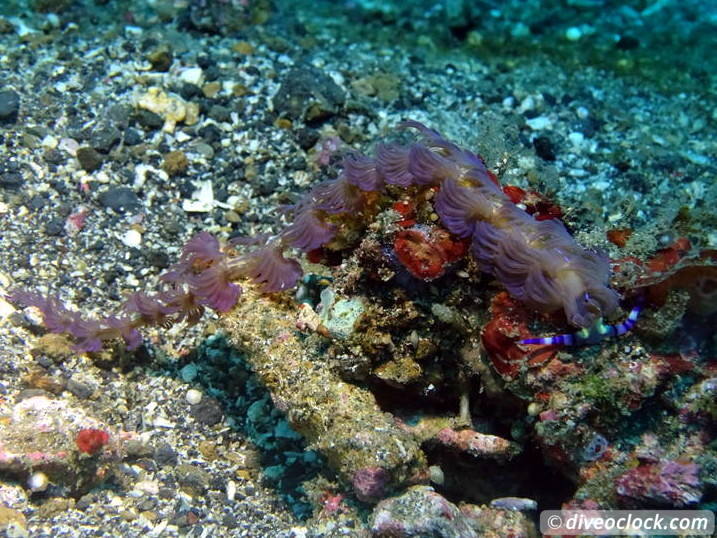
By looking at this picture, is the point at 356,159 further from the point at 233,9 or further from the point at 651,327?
the point at 233,9

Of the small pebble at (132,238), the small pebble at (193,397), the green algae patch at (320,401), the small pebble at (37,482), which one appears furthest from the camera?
the small pebble at (132,238)

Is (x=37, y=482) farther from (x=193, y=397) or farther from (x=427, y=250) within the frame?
(x=427, y=250)

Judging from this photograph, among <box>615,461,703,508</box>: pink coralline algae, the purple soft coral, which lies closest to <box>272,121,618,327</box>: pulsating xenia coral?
the purple soft coral

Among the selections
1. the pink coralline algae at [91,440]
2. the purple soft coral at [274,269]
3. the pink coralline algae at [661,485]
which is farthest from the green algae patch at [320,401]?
the pink coralline algae at [661,485]

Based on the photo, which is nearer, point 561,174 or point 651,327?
point 651,327

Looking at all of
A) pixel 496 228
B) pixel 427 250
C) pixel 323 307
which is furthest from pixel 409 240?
pixel 323 307

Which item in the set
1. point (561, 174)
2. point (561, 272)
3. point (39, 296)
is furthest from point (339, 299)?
point (561, 174)

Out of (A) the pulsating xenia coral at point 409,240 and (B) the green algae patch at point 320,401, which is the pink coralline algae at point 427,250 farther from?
(B) the green algae patch at point 320,401
